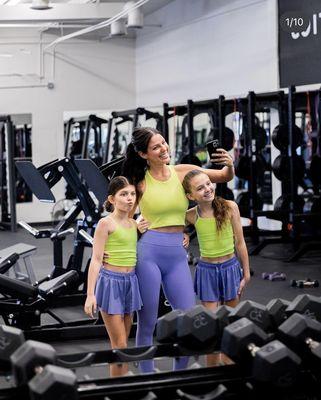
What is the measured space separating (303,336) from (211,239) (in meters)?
1.38

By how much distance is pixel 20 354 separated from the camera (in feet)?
6.89

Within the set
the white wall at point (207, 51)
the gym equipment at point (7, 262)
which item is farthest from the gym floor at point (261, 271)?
the white wall at point (207, 51)

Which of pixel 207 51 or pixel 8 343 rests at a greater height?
pixel 207 51

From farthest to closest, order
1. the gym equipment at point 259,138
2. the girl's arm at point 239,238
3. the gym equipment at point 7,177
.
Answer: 1. the gym equipment at point 7,177
2. the gym equipment at point 259,138
3. the girl's arm at point 239,238

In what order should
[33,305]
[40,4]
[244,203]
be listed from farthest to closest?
[40,4] < [244,203] < [33,305]

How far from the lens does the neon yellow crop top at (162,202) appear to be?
3.50 metres

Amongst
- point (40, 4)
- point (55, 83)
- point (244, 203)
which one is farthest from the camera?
point (55, 83)

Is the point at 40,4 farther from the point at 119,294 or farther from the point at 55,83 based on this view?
the point at 119,294

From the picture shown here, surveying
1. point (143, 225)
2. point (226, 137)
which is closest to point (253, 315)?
point (143, 225)

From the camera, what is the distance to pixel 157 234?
3.51 metres

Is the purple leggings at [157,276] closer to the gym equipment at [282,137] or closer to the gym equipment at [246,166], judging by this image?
the gym equipment at [282,137]

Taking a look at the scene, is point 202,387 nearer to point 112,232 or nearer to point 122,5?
point 112,232

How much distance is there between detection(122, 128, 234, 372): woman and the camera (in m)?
3.49

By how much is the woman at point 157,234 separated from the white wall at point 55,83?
9669 millimetres
